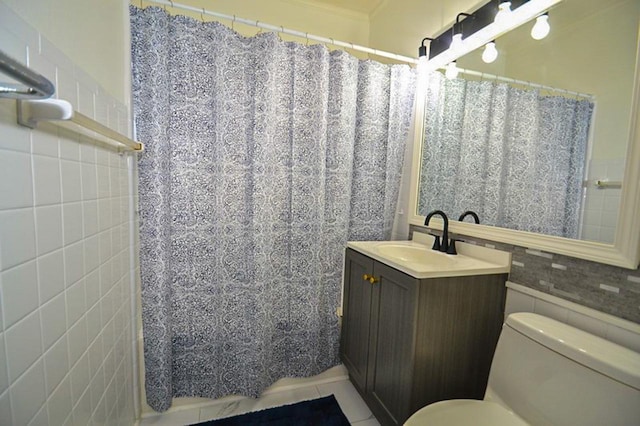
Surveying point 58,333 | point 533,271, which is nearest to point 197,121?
point 58,333

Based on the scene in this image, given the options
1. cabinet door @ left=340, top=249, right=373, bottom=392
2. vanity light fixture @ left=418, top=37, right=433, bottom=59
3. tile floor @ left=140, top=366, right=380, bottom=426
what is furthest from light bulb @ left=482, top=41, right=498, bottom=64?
tile floor @ left=140, top=366, right=380, bottom=426

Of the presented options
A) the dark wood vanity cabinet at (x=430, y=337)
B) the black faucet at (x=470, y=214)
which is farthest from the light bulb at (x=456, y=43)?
the dark wood vanity cabinet at (x=430, y=337)

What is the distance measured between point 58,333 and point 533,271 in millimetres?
1581

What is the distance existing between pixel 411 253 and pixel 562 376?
2.68 feet

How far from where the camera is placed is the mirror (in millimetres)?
851

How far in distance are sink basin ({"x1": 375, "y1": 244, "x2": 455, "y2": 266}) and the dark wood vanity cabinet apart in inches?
8.4

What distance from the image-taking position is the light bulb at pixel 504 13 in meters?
1.22

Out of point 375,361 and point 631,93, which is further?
point 375,361

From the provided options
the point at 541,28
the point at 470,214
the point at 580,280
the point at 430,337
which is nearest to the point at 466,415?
the point at 430,337

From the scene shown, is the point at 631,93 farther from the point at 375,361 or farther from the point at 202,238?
the point at 202,238

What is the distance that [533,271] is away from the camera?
1.12 metres

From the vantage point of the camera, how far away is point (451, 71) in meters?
1.60

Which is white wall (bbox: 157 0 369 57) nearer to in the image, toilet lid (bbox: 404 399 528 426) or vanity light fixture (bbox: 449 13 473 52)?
vanity light fixture (bbox: 449 13 473 52)

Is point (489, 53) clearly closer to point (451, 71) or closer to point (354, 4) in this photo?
point (451, 71)
